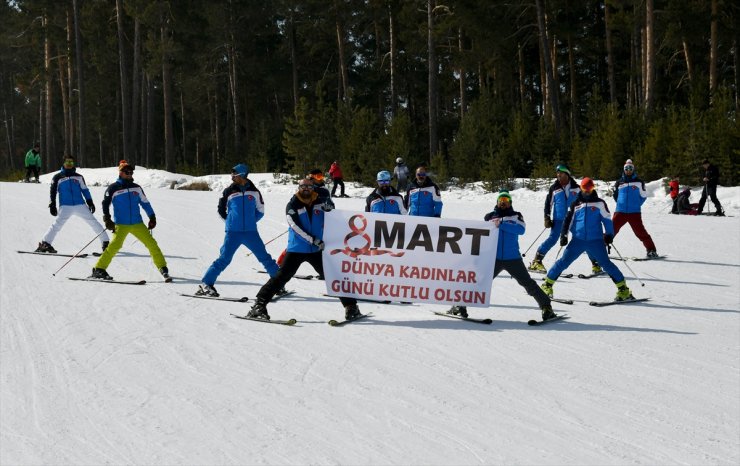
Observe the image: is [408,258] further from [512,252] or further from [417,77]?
[417,77]

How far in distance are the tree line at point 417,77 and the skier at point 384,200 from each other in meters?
14.1

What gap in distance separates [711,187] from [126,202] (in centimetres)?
1525

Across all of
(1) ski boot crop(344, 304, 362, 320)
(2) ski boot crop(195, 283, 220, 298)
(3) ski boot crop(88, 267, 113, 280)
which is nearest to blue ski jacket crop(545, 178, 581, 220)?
(1) ski boot crop(344, 304, 362, 320)

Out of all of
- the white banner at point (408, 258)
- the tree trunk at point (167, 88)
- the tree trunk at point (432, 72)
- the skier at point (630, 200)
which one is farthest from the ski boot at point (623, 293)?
the tree trunk at point (167, 88)

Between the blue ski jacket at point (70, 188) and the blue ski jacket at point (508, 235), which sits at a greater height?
the blue ski jacket at point (70, 188)

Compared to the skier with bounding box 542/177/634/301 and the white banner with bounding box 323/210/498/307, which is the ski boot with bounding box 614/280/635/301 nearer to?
the skier with bounding box 542/177/634/301

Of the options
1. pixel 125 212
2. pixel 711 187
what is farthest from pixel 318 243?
pixel 711 187

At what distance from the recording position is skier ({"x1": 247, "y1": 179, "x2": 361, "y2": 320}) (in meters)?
8.37

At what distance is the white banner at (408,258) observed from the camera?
872 cm

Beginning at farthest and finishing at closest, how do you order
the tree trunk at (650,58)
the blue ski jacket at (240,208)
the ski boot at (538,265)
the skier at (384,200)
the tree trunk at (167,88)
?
the tree trunk at (167,88) → the tree trunk at (650,58) → the ski boot at (538,265) → the skier at (384,200) → the blue ski jacket at (240,208)

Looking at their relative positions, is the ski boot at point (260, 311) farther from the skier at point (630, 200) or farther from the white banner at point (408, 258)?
the skier at point (630, 200)

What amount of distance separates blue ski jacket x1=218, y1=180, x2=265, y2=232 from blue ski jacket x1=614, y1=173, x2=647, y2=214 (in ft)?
23.4

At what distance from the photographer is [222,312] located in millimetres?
8984

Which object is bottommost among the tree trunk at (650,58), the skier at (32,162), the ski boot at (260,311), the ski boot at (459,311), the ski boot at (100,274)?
the ski boot at (459,311)
